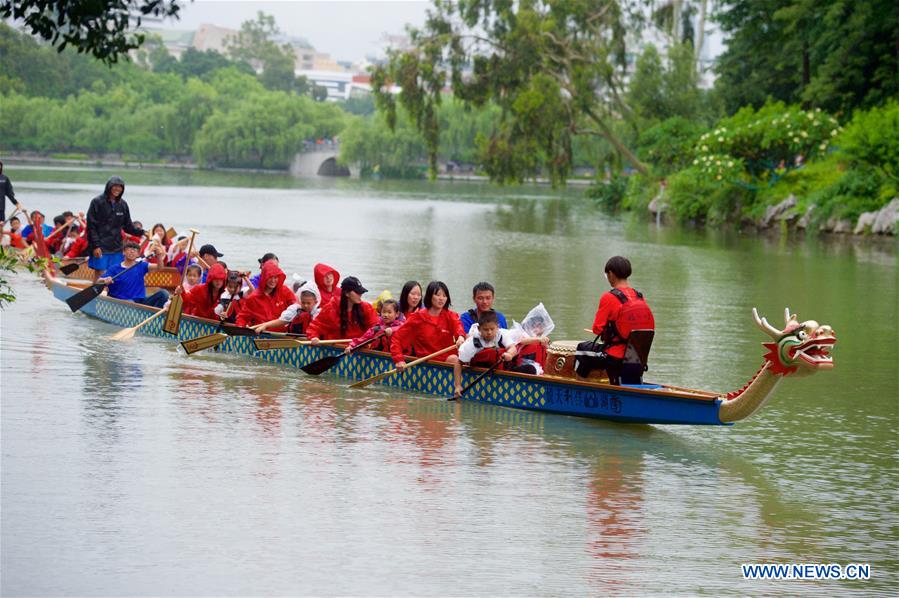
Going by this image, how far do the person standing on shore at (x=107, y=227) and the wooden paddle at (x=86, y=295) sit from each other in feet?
3.29

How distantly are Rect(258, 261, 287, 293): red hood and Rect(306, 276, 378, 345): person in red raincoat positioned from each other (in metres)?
1.17

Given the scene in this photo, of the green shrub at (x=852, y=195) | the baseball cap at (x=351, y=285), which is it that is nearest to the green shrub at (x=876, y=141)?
the green shrub at (x=852, y=195)

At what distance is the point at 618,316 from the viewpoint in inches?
500

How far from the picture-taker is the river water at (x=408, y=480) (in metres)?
9.12

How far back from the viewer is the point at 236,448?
12.4 metres

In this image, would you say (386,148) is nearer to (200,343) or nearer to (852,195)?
(852,195)

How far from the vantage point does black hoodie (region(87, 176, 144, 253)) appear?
2101 cm

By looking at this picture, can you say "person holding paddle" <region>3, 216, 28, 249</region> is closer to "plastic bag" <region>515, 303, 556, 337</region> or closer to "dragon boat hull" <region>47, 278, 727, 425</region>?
"dragon boat hull" <region>47, 278, 727, 425</region>

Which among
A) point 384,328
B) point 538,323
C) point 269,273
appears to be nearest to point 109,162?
point 269,273

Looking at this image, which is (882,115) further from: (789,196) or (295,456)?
(295,456)

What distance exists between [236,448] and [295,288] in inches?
259

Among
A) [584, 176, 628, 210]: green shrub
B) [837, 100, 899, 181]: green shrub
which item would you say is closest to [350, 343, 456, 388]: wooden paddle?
[837, 100, 899, 181]: green shrub

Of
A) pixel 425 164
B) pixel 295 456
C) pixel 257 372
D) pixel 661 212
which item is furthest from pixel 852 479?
pixel 425 164

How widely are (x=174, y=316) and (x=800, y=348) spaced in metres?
9.50
